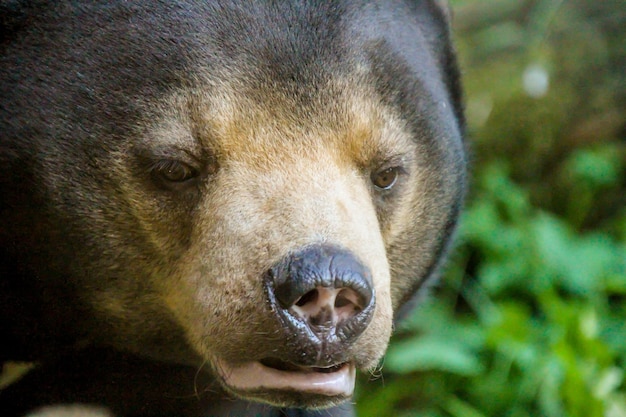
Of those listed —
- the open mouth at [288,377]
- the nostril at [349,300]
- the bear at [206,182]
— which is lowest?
the open mouth at [288,377]

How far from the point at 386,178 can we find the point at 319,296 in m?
0.74

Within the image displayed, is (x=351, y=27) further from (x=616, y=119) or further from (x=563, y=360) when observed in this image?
(x=616, y=119)

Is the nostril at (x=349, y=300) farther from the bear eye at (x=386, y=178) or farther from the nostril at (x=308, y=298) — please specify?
the bear eye at (x=386, y=178)

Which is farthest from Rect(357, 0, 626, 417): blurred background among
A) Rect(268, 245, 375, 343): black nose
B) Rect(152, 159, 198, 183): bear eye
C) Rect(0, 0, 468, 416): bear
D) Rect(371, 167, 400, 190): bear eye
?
Rect(268, 245, 375, 343): black nose

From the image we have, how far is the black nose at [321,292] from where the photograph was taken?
8.59ft

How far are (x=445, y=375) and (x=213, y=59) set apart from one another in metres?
2.42

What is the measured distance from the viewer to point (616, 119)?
5.75m

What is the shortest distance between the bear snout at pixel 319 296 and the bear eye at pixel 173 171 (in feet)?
1.43

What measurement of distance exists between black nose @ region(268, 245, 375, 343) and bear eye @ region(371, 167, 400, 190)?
57cm

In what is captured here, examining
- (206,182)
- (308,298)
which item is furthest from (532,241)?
(308,298)

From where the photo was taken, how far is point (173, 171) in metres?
2.95

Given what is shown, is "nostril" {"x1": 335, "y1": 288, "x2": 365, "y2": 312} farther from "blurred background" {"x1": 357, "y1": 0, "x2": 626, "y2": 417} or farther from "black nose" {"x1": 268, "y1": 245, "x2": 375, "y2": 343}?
"blurred background" {"x1": 357, "y1": 0, "x2": 626, "y2": 417}

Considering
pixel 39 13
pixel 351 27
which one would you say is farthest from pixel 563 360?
pixel 39 13

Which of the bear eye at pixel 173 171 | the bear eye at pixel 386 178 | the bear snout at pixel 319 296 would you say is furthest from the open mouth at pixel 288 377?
the bear eye at pixel 386 178
